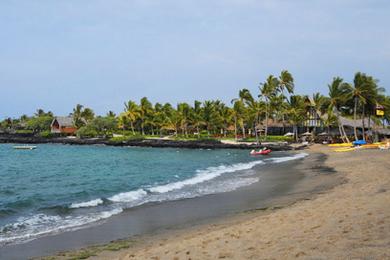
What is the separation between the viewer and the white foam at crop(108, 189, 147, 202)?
20989 millimetres

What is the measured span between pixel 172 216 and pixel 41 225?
4.76 metres

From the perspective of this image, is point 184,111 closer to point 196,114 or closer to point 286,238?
point 196,114

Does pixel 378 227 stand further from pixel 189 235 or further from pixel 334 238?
pixel 189 235

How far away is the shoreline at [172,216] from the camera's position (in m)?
12.0

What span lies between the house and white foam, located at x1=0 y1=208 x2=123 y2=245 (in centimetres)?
11230

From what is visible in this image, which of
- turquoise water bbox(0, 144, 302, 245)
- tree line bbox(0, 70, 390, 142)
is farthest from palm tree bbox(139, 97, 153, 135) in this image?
turquoise water bbox(0, 144, 302, 245)

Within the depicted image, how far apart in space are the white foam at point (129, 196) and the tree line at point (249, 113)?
50.5 m

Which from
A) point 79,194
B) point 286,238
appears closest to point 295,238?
point 286,238

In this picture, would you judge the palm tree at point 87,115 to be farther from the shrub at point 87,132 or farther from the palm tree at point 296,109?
the palm tree at point 296,109

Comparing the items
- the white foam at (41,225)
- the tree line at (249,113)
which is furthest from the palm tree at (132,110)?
the white foam at (41,225)

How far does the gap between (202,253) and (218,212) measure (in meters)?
7.20

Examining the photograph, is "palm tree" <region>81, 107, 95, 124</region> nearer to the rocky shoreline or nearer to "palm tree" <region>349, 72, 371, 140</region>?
the rocky shoreline

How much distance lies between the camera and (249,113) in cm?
8762

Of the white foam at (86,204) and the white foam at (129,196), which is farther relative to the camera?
the white foam at (129,196)
